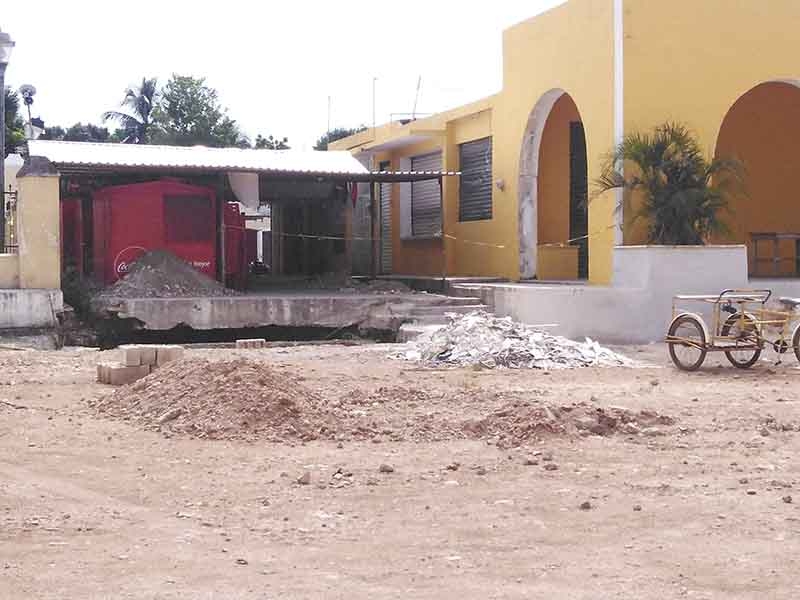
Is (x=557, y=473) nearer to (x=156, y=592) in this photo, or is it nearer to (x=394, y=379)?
(x=156, y=592)

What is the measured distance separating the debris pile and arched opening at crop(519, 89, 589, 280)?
691 centimetres

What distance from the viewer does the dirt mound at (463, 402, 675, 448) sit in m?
8.57

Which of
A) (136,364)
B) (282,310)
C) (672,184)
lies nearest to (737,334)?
(672,184)

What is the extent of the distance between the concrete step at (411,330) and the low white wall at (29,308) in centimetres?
526

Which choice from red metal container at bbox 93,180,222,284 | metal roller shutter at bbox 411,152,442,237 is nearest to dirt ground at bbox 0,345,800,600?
red metal container at bbox 93,180,222,284

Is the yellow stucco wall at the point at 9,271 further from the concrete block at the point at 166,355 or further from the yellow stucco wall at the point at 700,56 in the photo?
the yellow stucco wall at the point at 700,56

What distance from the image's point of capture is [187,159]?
21016 mm

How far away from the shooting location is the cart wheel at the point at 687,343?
1312 centimetres

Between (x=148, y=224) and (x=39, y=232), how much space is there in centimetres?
301

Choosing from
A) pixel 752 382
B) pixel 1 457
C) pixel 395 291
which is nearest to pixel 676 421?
pixel 752 382

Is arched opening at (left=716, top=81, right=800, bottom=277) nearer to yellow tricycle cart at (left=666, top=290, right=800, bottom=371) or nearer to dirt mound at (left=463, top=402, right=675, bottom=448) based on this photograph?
yellow tricycle cart at (left=666, top=290, right=800, bottom=371)

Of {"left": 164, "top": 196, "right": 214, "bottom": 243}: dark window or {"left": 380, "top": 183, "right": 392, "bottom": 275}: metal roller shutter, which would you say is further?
{"left": 380, "top": 183, "right": 392, "bottom": 275}: metal roller shutter

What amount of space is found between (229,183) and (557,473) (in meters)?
14.6

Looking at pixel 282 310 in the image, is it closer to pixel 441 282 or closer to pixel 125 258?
pixel 125 258
